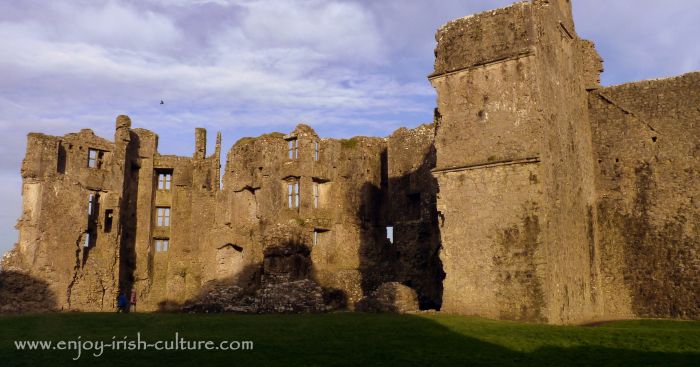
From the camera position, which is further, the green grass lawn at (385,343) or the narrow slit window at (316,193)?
the narrow slit window at (316,193)

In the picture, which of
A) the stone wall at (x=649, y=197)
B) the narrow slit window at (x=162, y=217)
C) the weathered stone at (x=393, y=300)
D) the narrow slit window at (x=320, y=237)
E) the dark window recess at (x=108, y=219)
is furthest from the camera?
the narrow slit window at (x=162, y=217)

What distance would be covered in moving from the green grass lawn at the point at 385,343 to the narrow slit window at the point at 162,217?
19.7 m

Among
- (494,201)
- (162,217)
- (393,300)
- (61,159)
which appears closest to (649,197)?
(494,201)

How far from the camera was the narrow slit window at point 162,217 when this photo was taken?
116ft

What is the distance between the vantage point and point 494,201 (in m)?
15.9

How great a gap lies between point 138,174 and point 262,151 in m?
8.38

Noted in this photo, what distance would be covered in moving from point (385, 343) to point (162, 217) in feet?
86.8

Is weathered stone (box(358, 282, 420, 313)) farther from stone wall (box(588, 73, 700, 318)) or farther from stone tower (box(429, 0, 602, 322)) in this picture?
stone wall (box(588, 73, 700, 318))

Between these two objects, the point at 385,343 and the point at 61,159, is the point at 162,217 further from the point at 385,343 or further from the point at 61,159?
the point at 385,343

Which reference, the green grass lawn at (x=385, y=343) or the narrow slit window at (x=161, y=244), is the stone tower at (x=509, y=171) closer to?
the green grass lawn at (x=385, y=343)

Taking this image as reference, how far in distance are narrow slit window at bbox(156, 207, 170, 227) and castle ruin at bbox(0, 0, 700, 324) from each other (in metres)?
4.89

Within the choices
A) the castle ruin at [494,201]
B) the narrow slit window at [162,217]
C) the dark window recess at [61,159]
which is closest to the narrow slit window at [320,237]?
the castle ruin at [494,201]

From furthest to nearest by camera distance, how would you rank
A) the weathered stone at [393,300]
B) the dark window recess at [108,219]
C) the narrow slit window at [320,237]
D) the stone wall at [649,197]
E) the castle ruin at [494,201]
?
the dark window recess at [108,219], the narrow slit window at [320,237], the weathered stone at [393,300], the stone wall at [649,197], the castle ruin at [494,201]

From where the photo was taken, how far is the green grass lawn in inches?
388
